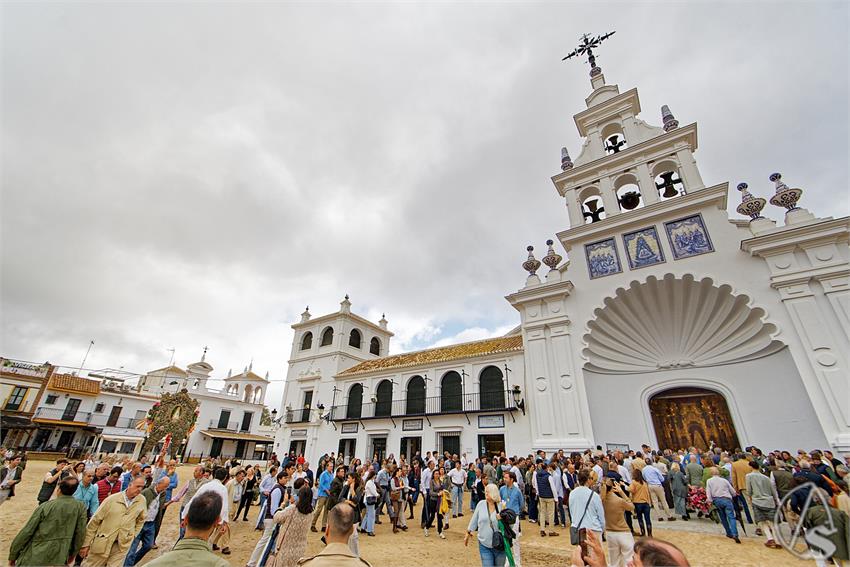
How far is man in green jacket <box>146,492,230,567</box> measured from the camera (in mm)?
2064

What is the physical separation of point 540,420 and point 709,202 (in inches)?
389

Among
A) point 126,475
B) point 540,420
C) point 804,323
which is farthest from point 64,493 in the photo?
point 804,323

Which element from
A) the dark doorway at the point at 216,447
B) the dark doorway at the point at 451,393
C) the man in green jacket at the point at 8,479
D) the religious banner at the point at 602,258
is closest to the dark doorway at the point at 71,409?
the dark doorway at the point at 216,447

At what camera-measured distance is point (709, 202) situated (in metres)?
12.8

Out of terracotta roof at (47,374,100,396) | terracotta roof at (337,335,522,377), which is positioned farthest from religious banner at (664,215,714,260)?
terracotta roof at (47,374,100,396)

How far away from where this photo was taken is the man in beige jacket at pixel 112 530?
4.29 m

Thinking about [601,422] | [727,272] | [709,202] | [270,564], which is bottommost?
[270,564]

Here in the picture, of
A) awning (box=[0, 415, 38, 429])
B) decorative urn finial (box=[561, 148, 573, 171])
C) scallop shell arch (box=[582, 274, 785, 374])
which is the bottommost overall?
awning (box=[0, 415, 38, 429])

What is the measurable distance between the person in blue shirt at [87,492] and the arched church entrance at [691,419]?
49.1 ft

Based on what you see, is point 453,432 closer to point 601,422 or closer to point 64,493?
point 601,422

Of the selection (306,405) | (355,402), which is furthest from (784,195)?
(306,405)

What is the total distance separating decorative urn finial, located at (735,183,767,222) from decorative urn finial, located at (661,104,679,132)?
3.83 metres

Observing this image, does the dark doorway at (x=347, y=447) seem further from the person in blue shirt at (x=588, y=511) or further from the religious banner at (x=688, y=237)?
the religious banner at (x=688, y=237)

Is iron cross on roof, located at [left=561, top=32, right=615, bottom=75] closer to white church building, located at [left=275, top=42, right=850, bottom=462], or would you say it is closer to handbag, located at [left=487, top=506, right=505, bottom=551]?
white church building, located at [left=275, top=42, right=850, bottom=462]
